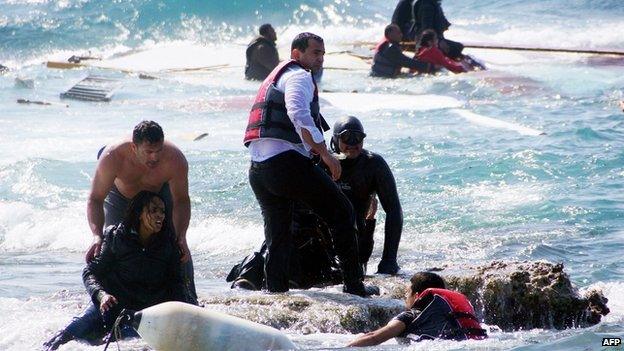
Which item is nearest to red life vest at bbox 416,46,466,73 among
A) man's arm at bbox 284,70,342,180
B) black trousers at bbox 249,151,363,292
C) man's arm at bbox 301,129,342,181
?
black trousers at bbox 249,151,363,292

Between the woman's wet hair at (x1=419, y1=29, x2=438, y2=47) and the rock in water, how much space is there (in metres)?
13.0

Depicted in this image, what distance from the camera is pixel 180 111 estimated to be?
19984 millimetres

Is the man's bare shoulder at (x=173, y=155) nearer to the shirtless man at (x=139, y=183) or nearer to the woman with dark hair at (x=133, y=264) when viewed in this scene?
the shirtless man at (x=139, y=183)

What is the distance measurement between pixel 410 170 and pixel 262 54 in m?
7.15

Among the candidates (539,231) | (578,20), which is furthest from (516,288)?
(578,20)

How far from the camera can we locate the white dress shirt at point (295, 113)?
741cm

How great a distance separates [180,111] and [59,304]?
12281mm

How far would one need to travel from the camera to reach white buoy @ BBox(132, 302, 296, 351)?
6.05m

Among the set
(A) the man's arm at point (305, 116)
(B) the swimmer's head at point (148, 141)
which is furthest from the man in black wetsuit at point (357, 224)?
(B) the swimmer's head at point (148, 141)

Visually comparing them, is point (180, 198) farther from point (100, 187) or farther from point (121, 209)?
point (100, 187)

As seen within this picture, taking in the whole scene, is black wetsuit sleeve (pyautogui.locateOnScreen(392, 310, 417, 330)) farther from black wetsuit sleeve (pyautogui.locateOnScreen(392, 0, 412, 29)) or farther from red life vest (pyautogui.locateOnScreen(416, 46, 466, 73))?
black wetsuit sleeve (pyautogui.locateOnScreen(392, 0, 412, 29))

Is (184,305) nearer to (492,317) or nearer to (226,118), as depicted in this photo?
(492,317)

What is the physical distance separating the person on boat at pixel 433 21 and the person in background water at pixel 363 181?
505 inches

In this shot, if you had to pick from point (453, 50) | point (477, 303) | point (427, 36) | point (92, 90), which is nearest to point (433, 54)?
point (427, 36)
